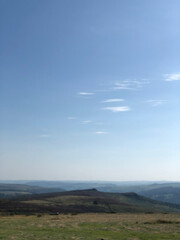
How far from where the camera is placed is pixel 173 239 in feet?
100

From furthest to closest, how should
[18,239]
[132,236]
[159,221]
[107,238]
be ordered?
[159,221]
[132,236]
[107,238]
[18,239]

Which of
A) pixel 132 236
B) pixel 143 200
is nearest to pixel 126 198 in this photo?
pixel 143 200

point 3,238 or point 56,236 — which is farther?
point 56,236

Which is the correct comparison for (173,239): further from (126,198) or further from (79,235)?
(126,198)

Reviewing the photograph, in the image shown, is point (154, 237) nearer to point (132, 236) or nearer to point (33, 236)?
point (132, 236)

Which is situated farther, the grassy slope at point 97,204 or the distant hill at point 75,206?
the grassy slope at point 97,204

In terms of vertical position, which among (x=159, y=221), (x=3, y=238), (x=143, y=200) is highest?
(x=3, y=238)

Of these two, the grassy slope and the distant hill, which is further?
the grassy slope

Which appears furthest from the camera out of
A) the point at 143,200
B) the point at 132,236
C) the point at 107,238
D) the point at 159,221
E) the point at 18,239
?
the point at 143,200

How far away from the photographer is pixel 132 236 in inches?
1273

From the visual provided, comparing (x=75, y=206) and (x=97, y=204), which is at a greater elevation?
(x=75, y=206)

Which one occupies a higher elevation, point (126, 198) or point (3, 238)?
point (3, 238)

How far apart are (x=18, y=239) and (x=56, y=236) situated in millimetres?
4917

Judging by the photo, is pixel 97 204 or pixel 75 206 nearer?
pixel 75 206
